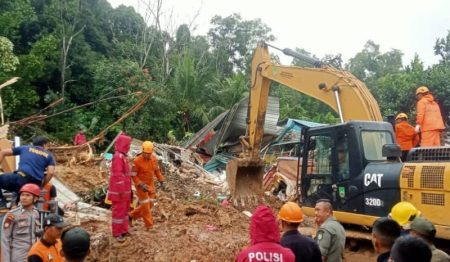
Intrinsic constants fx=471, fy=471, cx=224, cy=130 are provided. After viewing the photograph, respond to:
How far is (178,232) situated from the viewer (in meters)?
8.13

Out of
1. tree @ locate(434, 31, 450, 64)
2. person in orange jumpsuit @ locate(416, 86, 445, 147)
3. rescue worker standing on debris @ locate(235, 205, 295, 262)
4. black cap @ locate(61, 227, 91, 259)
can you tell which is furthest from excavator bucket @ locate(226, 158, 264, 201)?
tree @ locate(434, 31, 450, 64)

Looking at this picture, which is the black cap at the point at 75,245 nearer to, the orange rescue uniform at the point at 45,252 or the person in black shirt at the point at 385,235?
the orange rescue uniform at the point at 45,252

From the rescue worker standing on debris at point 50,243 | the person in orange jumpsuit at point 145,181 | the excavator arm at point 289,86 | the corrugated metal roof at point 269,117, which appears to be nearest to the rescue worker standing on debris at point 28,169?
the person in orange jumpsuit at point 145,181

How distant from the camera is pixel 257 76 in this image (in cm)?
1032

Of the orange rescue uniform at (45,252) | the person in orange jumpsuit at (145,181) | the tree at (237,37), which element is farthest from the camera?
the tree at (237,37)

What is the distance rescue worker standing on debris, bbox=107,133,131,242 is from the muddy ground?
9.6 inches

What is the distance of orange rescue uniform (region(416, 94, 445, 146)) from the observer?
24.6 ft

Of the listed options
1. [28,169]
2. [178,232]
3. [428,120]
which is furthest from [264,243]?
[428,120]

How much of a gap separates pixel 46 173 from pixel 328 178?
13.2 ft

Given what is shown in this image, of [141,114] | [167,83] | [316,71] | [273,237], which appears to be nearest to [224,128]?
[141,114]

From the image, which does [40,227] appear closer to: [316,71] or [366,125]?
[366,125]

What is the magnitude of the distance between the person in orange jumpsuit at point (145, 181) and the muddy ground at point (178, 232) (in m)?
0.29

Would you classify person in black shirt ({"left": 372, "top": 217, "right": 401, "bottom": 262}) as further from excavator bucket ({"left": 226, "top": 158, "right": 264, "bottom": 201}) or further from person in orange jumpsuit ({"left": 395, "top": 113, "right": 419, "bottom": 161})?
excavator bucket ({"left": 226, "top": 158, "right": 264, "bottom": 201})

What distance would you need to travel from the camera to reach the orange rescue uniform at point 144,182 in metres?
8.01
